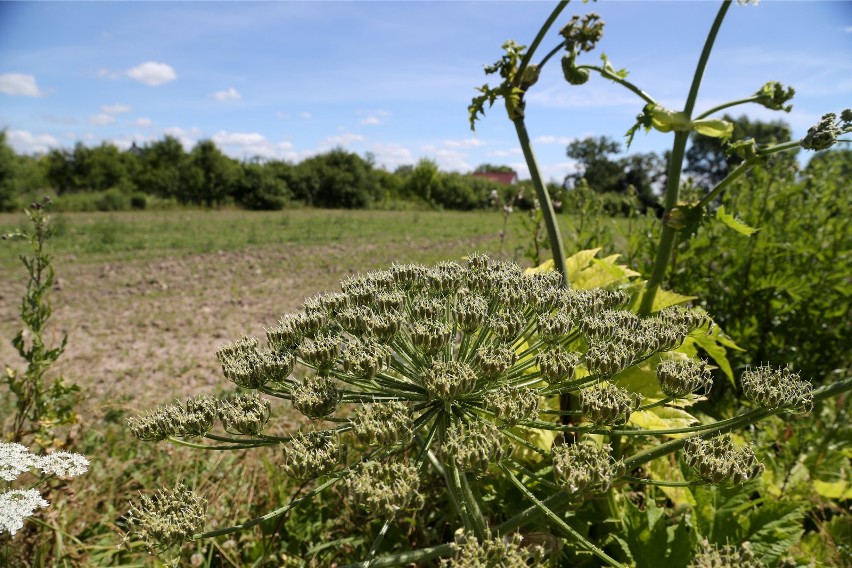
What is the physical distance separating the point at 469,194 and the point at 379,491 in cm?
7041

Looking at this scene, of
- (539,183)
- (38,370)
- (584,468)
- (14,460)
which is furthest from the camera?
(38,370)

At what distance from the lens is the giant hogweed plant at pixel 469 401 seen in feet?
5.09

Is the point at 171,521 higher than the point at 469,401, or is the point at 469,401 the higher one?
the point at 469,401

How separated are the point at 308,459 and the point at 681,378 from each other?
50.3 inches

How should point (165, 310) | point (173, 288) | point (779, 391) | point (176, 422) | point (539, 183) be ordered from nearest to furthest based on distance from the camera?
point (779, 391)
point (176, 422)
point (539, 183)
point (165, 310)
point (173, 288)

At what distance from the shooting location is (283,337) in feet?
7.23

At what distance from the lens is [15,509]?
1.54 meters

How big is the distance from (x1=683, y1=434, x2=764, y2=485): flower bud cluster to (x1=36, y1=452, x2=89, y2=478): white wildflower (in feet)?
6.64

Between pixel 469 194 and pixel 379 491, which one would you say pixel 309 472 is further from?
pixel 469 194

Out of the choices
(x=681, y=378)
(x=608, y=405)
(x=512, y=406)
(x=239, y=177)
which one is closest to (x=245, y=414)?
(x=512, y=406)

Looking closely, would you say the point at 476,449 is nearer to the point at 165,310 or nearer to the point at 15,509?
the point at 15,509

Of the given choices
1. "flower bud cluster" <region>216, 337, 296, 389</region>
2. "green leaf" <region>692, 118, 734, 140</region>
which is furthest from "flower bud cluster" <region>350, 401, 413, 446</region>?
"green leaf" <region>692, 118, 734, 140</region>

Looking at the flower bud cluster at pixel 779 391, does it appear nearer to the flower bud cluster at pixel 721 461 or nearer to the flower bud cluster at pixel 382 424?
the flower bud cluster at pixel 721 461

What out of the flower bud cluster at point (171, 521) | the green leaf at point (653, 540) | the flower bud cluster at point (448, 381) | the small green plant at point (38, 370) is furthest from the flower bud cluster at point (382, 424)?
the small green plant at point (38, 370)
